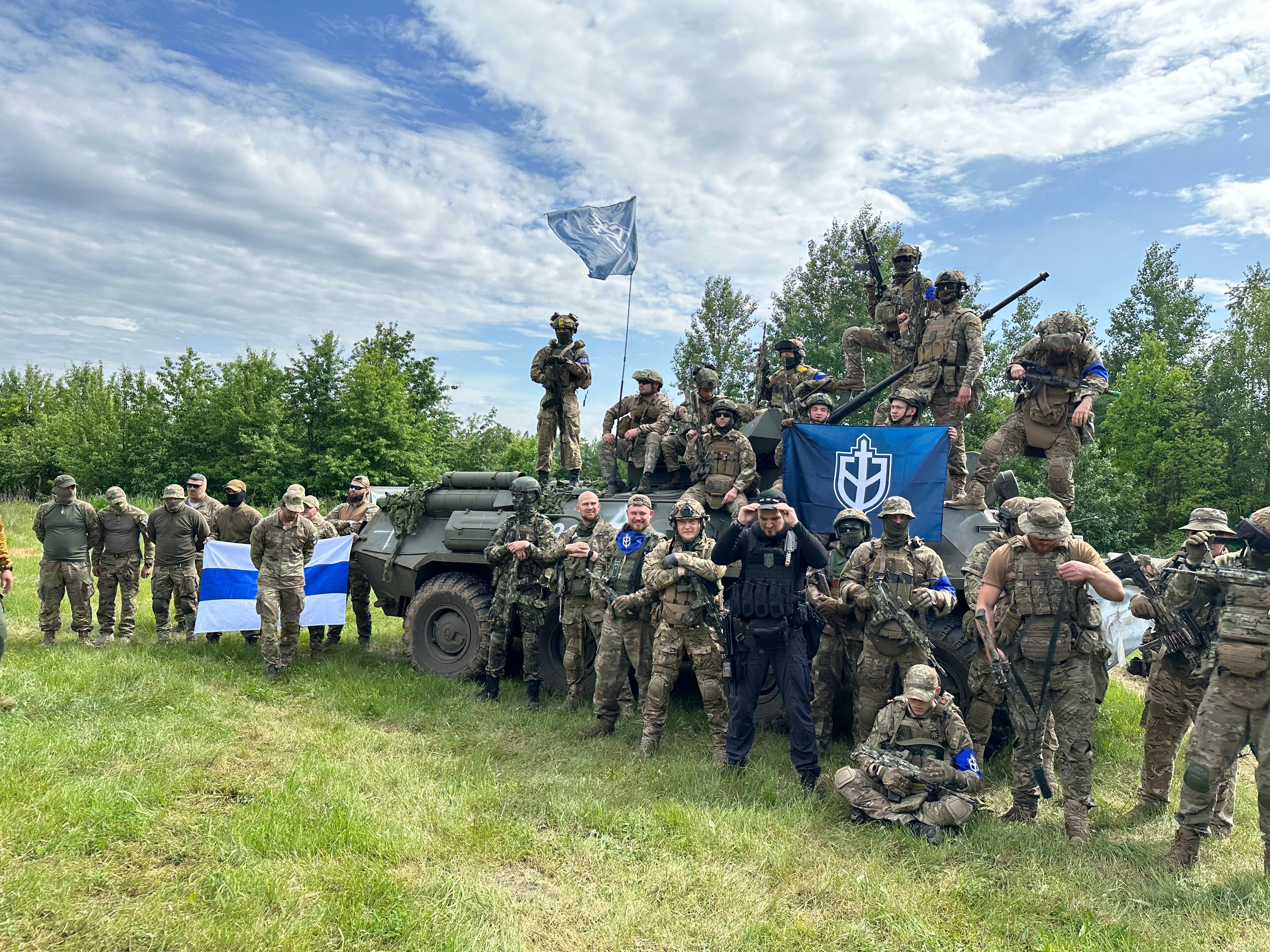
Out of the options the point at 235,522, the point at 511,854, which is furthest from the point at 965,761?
the point at 235,522

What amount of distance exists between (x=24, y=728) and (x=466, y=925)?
4250mm

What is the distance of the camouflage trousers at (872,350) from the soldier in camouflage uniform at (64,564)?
8874mm

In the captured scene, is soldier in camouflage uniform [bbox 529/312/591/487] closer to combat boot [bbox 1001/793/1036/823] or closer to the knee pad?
combat boot [bbox 1001/793/1036/823]

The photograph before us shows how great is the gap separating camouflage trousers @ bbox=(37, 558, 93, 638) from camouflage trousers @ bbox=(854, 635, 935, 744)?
8.53 metres

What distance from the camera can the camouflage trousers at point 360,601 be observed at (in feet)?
29.7

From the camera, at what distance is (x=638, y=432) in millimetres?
8195

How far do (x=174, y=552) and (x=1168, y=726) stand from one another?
9.63m

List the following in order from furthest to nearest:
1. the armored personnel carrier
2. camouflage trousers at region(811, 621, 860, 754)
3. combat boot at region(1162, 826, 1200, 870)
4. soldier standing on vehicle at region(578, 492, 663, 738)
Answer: the armored personnel carrier → soldier standing on vehicle at region(578, 492, 663, 738) → camouflage trousers at region(811, 621, 860, 754) → combat boot at region(1162, 826, 1200, 870)

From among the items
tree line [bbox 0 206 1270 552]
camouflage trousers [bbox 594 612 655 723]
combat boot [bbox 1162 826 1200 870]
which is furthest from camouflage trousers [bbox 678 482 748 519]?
tree line [bbox 0 206 1270 552]

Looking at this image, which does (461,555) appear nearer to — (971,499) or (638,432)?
(638,432)

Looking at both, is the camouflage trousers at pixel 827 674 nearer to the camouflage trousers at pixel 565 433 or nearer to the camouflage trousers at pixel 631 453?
the camouflage trousers at pixel 631 453

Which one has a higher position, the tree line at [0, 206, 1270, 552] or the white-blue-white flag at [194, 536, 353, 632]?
the tree line at [0, 206, 1270, 552]

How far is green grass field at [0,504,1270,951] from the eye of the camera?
3484 mm

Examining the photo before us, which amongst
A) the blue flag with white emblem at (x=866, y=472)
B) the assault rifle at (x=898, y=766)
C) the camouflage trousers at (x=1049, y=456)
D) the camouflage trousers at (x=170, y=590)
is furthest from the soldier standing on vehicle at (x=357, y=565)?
the camouflage trousers at (x=1049, y=456)
